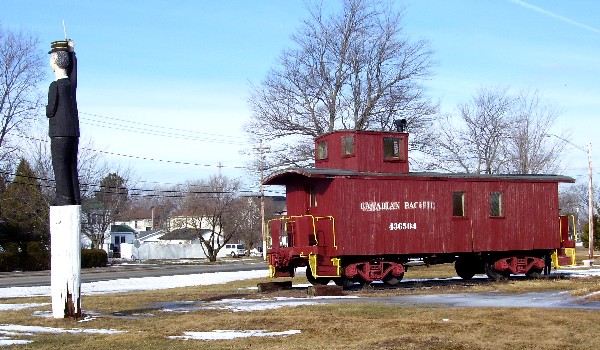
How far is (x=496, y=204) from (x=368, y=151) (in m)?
5.04

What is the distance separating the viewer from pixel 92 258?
5919 cm

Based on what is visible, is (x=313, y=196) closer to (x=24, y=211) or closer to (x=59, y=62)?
(x=59, y=62)

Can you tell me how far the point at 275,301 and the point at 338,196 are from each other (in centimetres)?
484

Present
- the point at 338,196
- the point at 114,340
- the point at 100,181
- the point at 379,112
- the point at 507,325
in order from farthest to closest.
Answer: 1. the point at 100,181
2. the point at 379,112
3. the point at 338,196
4. the point at 507,325
5. the point at 114,340

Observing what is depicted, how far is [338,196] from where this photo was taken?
2375cm

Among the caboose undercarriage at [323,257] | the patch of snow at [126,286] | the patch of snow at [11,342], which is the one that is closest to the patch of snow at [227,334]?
the patch of snow at [11,342]

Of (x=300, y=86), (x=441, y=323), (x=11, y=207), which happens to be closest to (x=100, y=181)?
(x=11, y=207)

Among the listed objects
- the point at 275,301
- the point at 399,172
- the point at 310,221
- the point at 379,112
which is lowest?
the point at 275,301

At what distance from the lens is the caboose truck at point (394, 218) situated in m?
23.9

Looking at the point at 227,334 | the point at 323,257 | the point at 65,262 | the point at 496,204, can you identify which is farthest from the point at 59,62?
the point at 496,204

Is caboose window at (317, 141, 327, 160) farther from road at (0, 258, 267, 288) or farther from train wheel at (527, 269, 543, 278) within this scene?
road at (0, 258, 267, 288)

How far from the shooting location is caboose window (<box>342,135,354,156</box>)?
25.8 m

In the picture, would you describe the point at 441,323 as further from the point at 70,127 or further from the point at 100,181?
the point at 100,181

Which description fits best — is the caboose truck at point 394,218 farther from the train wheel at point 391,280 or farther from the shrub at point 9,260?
the shrub at point 9,260
